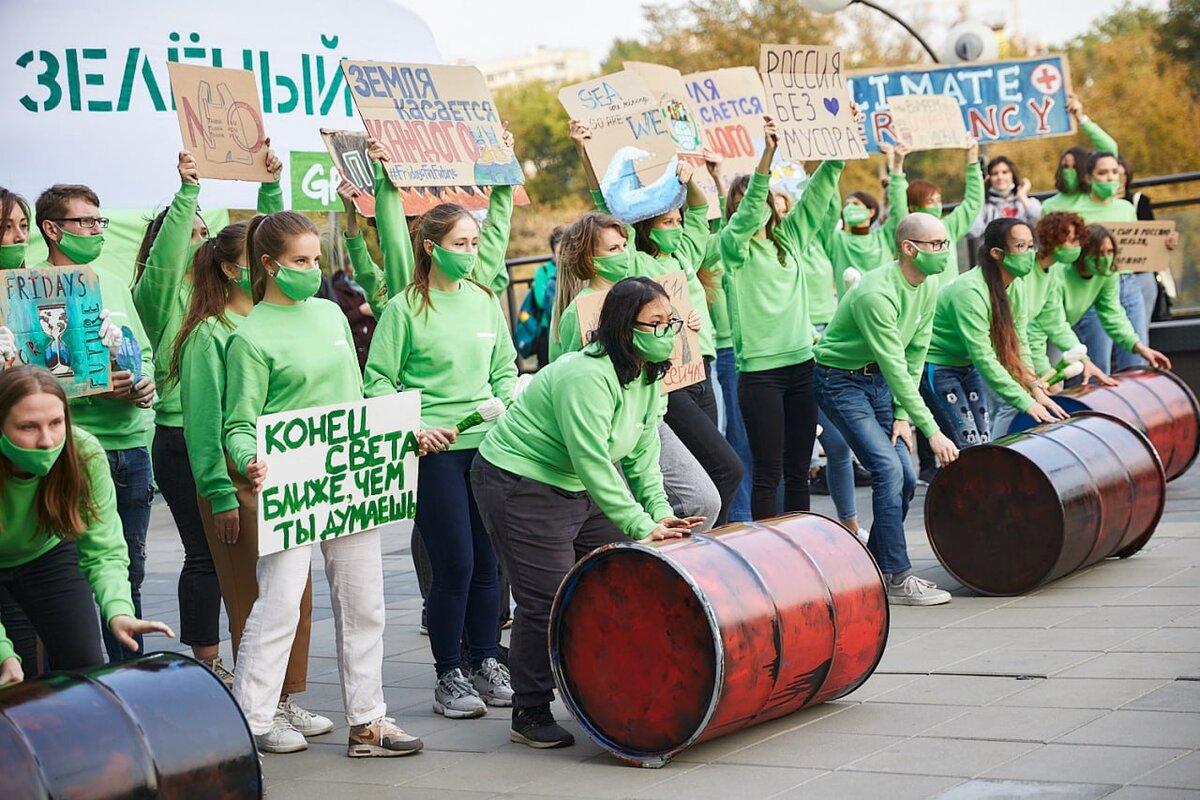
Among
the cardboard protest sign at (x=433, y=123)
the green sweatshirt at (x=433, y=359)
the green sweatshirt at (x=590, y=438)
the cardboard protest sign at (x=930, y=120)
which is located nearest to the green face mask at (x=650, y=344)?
the green sweatshirt at (x=590, y=438)

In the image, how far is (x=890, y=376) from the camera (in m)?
7.68

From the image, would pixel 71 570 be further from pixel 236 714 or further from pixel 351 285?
pixel 351 285

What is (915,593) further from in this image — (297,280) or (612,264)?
(297,280)

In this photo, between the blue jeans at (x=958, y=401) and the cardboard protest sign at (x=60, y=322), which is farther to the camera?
the blue jeans at (x=958, y=401)

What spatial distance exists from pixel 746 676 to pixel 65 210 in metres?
3.07

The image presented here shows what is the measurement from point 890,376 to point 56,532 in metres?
4.27

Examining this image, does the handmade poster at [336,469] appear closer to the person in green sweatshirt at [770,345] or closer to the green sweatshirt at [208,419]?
the green sweatshirt at [208,419]

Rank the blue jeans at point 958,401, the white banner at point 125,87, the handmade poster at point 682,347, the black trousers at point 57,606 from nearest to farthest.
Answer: the black trousers at point 57,606, the handmade poster at point 682,347, the white banner at point 125,87, the blue jeans at point 958,401

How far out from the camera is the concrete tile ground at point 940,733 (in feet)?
15.6

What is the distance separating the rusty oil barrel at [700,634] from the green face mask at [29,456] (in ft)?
5.62

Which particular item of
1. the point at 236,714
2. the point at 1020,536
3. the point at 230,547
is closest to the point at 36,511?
the point at 236,714

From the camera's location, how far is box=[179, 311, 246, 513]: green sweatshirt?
229 inches

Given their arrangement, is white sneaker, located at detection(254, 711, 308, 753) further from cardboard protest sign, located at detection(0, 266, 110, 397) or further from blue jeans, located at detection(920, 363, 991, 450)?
blue jeans, located at detection(920, 363, 991, 450)

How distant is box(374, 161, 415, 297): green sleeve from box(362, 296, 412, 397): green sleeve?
293 mm
